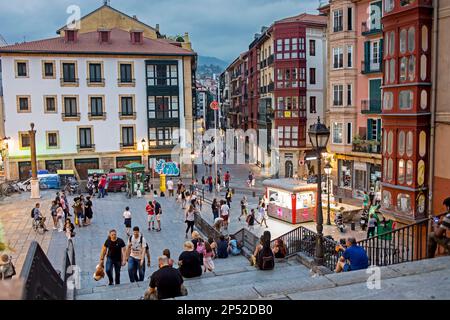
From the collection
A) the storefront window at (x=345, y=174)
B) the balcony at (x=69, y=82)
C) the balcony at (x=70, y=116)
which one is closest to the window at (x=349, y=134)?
the storefront window at (x=345, y=174)

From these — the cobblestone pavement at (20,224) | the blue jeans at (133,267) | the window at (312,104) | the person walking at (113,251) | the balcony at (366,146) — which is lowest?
the cobblestone pavement at (20,224)

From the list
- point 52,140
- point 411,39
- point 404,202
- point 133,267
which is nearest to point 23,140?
point 52,140

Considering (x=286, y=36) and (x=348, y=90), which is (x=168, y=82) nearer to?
(x=286, y=36)

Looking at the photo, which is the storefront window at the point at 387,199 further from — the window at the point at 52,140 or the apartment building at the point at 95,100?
the window at the point at 52,140

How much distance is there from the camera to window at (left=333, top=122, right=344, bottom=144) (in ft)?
130

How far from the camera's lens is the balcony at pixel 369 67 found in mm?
36031

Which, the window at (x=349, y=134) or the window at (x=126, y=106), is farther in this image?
the window at (x=126, y=106)

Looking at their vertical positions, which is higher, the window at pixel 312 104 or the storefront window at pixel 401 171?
the window at pixel 312 104

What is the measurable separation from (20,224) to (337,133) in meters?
25.7

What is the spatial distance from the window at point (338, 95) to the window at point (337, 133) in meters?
1.74

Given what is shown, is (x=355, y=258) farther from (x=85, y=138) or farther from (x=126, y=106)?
(x=85, y=138)

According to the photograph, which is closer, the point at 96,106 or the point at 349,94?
the point at 349,94

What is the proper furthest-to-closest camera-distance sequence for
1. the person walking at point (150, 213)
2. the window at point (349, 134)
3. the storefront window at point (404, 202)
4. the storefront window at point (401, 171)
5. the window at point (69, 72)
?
the window at point (69, 72) → the window at point (349, 134) → the person walking at point (150, 213) → the storefront window at point (401, 171) → the storefront window at point (404, 202)

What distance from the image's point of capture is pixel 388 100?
17.8 m
